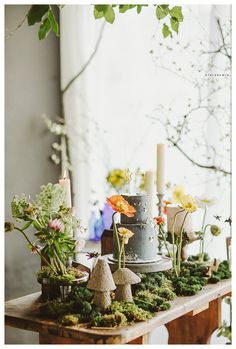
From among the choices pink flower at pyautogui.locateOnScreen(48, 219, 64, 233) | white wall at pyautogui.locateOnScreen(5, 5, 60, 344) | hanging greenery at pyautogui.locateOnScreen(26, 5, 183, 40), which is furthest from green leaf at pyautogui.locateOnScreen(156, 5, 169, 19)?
white wall at pyautogui.locateOnScreen(5, 5, 60, 344)

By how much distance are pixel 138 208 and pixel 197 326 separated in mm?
624

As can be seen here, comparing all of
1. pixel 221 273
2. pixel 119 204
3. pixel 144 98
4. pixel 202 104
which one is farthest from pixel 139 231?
pixel 144 98

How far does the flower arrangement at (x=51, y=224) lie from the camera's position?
1.61m

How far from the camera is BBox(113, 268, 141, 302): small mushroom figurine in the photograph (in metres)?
1.62

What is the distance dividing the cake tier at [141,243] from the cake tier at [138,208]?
0.02 meters

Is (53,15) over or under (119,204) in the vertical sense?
over

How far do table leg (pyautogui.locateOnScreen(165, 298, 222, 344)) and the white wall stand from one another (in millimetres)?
973

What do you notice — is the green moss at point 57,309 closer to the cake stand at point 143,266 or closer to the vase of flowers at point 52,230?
the vase of flowers at point 52,230

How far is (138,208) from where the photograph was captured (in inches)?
71.2

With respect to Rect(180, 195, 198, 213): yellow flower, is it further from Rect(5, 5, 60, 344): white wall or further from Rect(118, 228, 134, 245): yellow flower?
Rect(5, 5, 60, 344): white wall

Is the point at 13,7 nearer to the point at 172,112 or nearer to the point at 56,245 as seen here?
the point at 172,112

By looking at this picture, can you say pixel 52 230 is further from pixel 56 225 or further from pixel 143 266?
pixel 143 266

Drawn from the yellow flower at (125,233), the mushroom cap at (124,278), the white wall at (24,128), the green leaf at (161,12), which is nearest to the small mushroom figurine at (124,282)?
the mushroom cap at (124,278)

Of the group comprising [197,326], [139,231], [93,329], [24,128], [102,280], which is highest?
[24,128]
